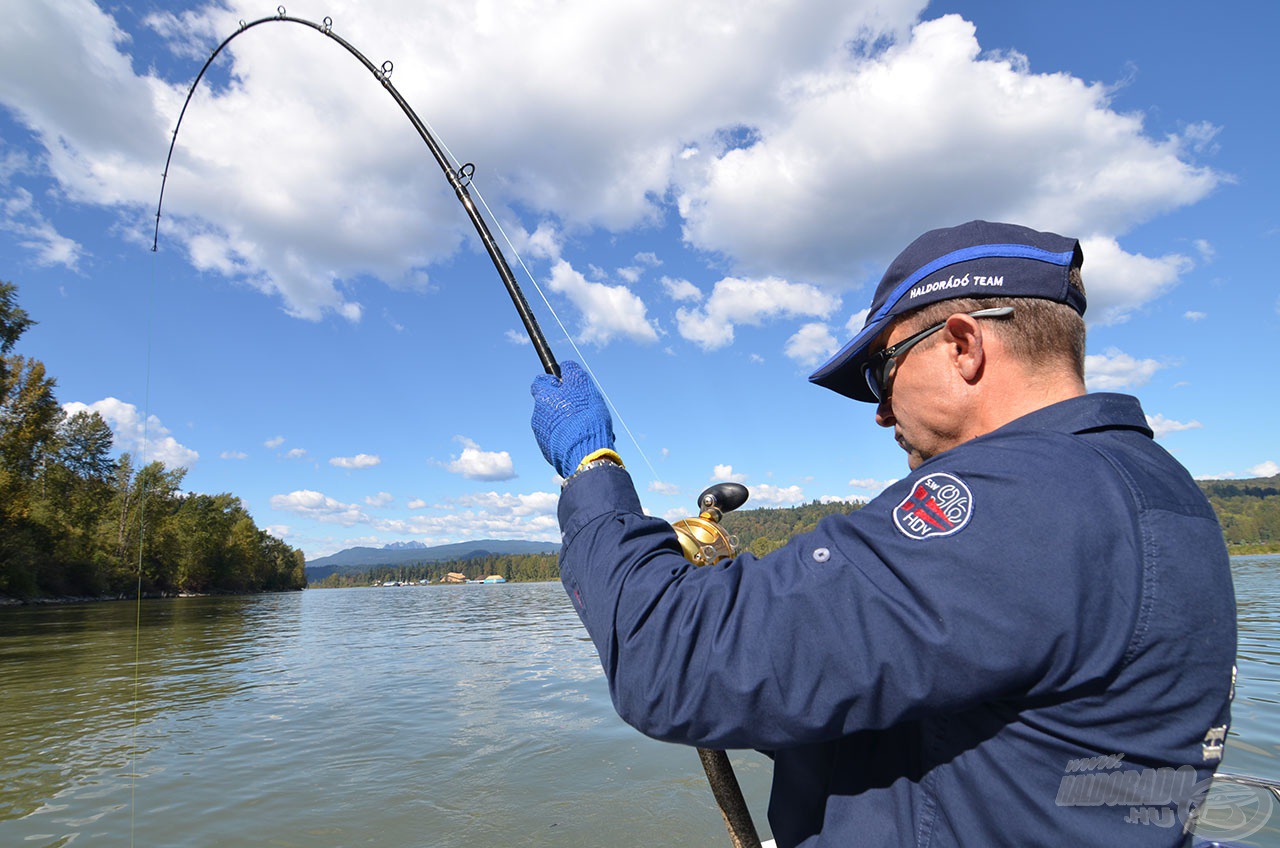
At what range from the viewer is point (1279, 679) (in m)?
10.2

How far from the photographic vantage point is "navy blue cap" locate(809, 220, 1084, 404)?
135 centimetres

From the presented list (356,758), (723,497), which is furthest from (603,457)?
(356,758)

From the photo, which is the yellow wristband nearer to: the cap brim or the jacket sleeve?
the jacket sleeve

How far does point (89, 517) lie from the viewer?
2068 inches

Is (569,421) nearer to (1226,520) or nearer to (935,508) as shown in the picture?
(935,508)

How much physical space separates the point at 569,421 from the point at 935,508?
1.01 metres

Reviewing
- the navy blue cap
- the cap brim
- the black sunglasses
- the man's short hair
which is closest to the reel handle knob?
the cap brim

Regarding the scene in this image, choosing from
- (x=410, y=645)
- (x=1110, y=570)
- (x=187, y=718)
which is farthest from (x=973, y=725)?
(x=410, y=645)

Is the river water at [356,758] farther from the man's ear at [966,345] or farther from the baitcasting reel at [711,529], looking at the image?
the man's ear at [966,345]

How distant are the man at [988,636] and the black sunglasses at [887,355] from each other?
0.02 meters

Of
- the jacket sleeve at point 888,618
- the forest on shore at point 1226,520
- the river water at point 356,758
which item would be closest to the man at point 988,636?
the jacket sleeve at point 888,618

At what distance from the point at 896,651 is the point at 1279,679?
43.9 ft

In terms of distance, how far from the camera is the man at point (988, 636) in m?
0.99

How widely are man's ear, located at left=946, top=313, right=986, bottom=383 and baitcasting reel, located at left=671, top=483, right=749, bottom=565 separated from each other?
2.36 ft
